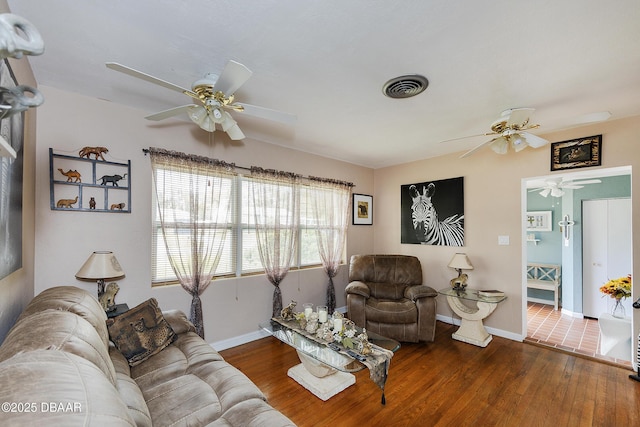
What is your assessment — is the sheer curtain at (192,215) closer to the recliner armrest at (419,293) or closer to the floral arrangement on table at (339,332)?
the floral arrangement on table at (339,332)

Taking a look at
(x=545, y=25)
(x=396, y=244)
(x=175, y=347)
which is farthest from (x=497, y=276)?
(x=175, y=347)

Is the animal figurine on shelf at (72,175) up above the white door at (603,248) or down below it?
above

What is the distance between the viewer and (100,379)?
878mm

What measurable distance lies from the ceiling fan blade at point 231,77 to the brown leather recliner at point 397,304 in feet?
8.99

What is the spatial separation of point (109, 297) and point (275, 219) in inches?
73.1

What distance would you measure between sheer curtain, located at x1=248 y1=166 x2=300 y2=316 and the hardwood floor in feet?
3.01

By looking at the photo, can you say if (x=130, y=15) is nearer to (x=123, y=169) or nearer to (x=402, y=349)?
(x=123, y=169)

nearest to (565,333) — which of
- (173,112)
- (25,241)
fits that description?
(173,112)

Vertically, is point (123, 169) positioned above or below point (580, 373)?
above

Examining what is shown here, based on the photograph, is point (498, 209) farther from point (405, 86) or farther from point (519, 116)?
point (405, 86)

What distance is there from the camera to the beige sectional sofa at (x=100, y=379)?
66 cm

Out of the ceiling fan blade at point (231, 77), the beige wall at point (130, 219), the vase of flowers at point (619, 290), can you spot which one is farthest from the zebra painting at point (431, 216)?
the ceiling fan blade at point (231, 77)

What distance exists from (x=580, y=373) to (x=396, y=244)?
103 inches

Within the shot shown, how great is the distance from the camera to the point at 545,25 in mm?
1542
